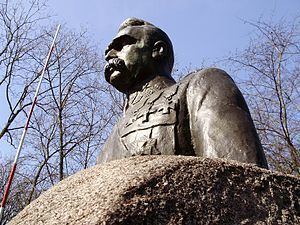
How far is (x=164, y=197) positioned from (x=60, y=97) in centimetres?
1162

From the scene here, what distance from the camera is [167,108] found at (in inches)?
115

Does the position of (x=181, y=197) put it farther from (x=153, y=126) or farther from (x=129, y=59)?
(x=129, y=59)

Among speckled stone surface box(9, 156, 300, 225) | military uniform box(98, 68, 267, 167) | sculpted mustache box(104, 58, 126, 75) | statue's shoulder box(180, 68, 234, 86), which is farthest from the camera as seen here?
sculpted mustache box(104, 58, 126, 75)

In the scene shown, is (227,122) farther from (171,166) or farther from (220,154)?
(171,166)

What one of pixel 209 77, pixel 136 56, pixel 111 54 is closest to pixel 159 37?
pixel 136 56

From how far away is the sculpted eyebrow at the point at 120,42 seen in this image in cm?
350

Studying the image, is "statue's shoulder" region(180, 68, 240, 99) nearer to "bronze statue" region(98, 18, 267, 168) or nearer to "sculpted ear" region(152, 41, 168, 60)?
"bronze statue" region(98, 18, 267, 168)

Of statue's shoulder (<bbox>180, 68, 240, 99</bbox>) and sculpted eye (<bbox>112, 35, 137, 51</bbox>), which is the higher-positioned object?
sculpted eye (<bbox>112, 35, 137, 51</bbox>)

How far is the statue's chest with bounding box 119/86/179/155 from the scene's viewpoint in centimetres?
277

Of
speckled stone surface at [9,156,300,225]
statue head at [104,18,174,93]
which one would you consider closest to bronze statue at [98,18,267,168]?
statue head at [104,18,174,93]

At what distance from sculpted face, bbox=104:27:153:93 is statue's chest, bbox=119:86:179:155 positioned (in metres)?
0.31

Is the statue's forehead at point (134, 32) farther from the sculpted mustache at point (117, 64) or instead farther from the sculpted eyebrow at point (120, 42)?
the sculpted mustache at point (117, 64)

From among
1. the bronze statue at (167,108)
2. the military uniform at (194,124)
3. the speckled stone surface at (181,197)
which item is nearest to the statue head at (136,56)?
the bronze statue at (167,108)

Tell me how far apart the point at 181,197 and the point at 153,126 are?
1334mm
